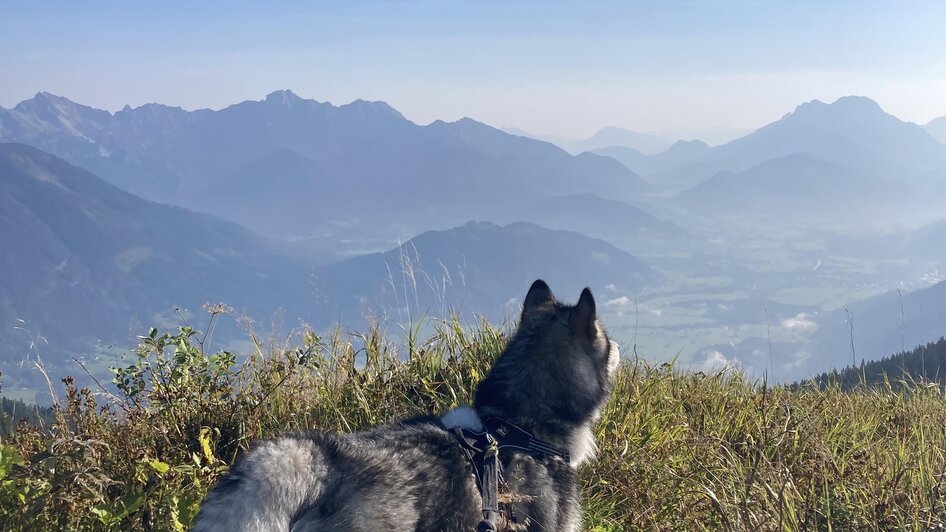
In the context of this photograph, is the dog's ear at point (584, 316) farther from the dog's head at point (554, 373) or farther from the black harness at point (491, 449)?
the black harness at point (491, 449)

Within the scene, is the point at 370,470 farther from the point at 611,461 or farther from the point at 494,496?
the point at 611,461

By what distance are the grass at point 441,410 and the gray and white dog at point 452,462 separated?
1.05m

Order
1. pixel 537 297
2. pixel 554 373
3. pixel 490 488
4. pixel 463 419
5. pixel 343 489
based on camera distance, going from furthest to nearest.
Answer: pixel 537 297
pixel 554 373
pixel 463 419
pixel 490 488
pixel 343 489

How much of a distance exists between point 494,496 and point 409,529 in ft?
1.81

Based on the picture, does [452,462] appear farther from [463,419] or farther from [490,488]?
[463,419]

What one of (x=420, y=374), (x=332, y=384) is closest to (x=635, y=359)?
(x=420, y=374)

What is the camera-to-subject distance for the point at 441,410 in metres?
6.30

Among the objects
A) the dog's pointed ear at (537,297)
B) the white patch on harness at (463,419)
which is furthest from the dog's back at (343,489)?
the dog's pointed ear at (537,297)

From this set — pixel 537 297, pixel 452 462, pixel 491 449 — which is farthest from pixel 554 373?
pixel 452 462

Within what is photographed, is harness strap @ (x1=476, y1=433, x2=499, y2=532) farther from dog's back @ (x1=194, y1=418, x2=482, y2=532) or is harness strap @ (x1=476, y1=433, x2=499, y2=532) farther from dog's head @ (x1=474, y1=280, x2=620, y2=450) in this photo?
dog's head @ (x1=474, y1=280, x2=620, y2=450)

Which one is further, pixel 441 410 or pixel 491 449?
pixel 441 410

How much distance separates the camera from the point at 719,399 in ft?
23.6

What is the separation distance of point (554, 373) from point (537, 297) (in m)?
0.64

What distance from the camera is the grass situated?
4477 mm
